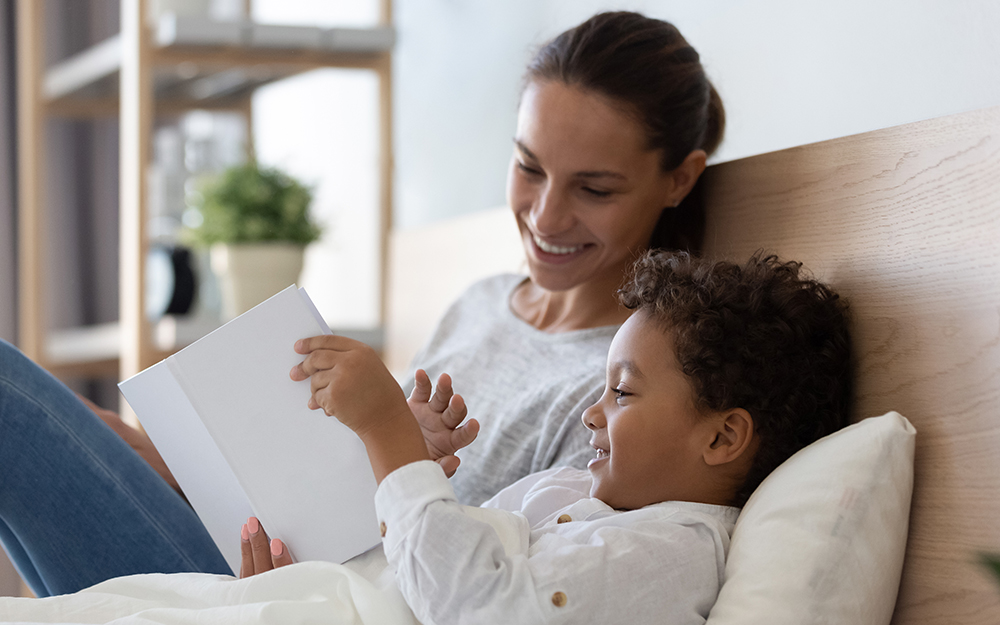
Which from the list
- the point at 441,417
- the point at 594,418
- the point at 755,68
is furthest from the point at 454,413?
the point at 755,68

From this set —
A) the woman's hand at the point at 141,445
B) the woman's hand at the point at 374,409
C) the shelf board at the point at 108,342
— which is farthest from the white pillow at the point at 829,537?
the shelf board at the point at 108,342

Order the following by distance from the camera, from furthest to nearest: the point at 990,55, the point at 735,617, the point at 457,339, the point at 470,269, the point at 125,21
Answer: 1. the point at 125,21
2. the point at 470,269
3. the point at 457,339
4. the point at 990,55
5. the point at 735,617

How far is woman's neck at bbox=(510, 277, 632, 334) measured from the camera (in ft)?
3.93

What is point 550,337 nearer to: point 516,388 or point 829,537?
point 516,388

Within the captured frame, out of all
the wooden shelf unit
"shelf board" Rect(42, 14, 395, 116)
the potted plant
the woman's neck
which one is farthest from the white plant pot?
the woman's neck

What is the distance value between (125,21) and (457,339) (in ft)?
3.66

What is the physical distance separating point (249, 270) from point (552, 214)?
1092 mm

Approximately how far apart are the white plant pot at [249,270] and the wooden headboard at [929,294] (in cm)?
132

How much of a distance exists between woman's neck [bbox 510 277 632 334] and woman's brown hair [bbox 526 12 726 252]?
0.10 m

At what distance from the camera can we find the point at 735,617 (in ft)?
2.26

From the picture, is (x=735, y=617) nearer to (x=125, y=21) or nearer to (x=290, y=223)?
(x=290, y=223)

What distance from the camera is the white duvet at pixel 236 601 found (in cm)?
75

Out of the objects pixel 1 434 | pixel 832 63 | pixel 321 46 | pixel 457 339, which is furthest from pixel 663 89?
pixel 321 46

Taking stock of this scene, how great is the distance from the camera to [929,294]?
773 millimetres
